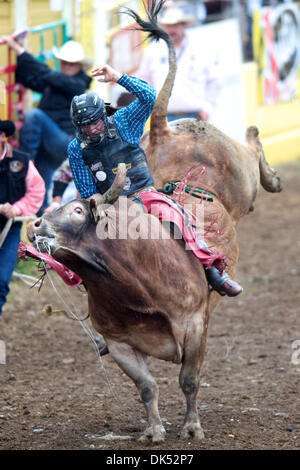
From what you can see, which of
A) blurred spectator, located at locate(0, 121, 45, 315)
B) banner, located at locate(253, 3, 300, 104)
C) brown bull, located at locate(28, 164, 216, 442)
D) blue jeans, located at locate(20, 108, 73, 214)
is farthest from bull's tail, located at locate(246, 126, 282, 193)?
banner, located at locate(253, 3, 300, 104)

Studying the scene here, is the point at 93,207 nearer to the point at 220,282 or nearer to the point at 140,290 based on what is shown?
the point at 140,290

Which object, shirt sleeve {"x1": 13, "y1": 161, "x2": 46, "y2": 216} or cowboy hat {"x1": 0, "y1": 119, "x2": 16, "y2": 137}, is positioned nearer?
cowboy hat {"x1": 0, "y1": 119, "x2": 16, "y2": 137}

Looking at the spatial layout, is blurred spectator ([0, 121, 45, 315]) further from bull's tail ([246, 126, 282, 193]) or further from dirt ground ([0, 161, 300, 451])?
bull's tail ([246, 126, 282, 193])

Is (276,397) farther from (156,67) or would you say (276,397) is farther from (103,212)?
(156,67)

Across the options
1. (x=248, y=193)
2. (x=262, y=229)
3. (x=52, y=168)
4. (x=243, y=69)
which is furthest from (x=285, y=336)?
(x=243, y=69)

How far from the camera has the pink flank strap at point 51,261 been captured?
4312 mm

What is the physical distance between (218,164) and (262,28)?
8.67 metres

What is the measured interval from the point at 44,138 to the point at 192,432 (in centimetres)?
437

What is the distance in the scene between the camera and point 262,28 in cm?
1391

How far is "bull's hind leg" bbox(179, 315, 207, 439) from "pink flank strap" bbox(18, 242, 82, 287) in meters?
0.69

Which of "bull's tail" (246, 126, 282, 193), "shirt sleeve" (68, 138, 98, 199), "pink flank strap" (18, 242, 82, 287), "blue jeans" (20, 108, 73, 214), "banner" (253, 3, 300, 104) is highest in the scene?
"shirt sleeve" (68, 138, 98, 199)

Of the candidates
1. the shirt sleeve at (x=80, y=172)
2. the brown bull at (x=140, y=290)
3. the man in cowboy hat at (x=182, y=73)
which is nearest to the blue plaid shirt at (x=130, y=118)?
the shirt sleeve at (x=80, y=172)

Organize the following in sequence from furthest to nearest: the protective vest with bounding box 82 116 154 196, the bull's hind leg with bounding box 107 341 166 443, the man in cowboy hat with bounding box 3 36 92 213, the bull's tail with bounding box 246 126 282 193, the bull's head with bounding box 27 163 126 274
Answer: the man in cowboy hat with bounding box 3 36 92 213
the bull's tail with bounding box 246 126 282 193
the protective vest with bounding box 82 116 154 196
the bull's hind leg with bounding box 107 341 166 443
the bull's head with bounding box 27 163 126 274

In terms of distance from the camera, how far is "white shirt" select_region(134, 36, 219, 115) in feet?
29.3
